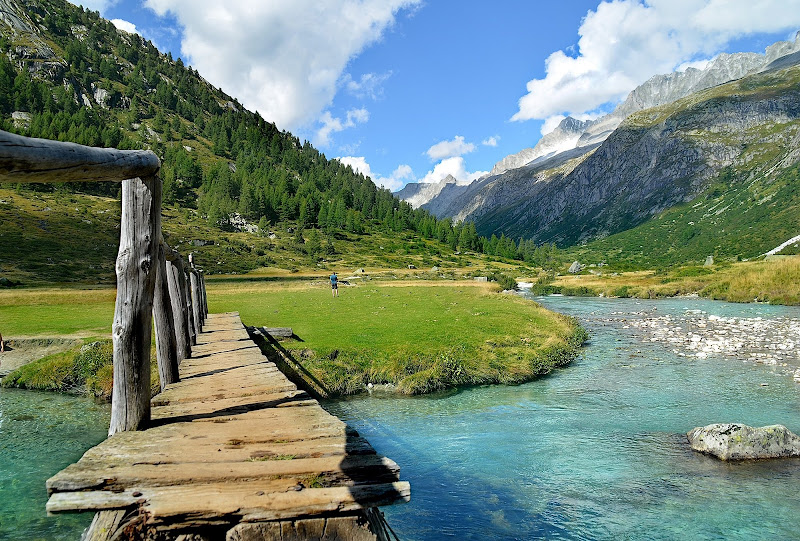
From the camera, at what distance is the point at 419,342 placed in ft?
83.9

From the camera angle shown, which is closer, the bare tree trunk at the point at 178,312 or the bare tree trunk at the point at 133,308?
the bare tree trunk at the point at 133,308

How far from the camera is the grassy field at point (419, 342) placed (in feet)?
71.7

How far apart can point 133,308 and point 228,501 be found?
381cm

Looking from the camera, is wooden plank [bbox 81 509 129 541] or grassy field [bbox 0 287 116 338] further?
grassy field [bbox 0 287 116 338]

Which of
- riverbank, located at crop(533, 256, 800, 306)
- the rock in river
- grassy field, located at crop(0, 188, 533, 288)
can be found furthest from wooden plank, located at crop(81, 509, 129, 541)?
grassy field, located at crop(0, 188, 533, 288)

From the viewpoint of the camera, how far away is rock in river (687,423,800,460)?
13.7m

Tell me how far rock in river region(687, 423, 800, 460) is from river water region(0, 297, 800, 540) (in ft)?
1.27

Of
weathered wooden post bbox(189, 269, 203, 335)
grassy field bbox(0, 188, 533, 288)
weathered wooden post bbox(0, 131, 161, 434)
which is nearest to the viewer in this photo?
weathered wooden post bbox(0, 131, 161, 434)

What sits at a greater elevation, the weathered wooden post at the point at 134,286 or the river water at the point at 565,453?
the weathered wooden post at the point at 134,286

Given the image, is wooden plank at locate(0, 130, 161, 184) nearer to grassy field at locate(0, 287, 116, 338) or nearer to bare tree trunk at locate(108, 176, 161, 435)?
bare tree trunk at locate(108, 176, 161, 435)

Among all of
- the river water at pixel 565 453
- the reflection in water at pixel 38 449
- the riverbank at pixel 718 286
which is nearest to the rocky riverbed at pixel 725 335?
the river water at pixel 565 453

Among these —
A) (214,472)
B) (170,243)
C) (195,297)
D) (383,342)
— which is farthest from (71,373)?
(170,243)

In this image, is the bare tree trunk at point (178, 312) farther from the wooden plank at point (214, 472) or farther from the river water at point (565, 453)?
the wooden plank at point (214, 472)

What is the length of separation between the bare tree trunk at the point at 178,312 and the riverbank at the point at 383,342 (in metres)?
6.41
